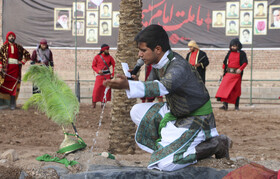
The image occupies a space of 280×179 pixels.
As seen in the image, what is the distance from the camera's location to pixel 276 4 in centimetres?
1493

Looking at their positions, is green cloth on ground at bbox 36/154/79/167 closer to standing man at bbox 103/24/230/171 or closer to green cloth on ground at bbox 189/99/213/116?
standing man at bbox 103/24/230/171

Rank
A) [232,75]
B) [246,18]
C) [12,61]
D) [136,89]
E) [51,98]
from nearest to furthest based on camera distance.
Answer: [136,89] → [51,98] → [12,61] → [232,75] → [246,18]

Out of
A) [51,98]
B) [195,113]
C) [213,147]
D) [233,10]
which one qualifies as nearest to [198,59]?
[233,10]

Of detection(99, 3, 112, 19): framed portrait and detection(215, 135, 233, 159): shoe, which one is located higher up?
detection(99, 3, 112, 19): framed portrait

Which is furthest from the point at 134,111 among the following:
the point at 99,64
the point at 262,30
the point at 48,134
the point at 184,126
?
the point at 262,30

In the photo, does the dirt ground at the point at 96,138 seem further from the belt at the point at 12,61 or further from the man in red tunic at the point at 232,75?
the belt at the point at 12,61

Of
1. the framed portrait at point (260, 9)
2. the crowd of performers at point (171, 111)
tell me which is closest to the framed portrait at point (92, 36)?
the framed portrait at point (260, 9)

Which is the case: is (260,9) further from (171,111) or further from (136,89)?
(136,89)

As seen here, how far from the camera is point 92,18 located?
15445 millimetres

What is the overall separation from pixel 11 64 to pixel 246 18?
825cm

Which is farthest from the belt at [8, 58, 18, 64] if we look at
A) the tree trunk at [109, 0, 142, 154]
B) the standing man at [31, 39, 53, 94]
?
the tree trunk at [109, 0, 142, 154]

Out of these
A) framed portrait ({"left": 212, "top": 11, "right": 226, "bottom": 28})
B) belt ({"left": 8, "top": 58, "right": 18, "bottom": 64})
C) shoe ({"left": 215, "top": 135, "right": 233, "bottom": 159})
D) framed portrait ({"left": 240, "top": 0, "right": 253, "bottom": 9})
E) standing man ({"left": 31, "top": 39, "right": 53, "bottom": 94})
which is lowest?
shoe ({"left": 215, "top": 135, "right": 233, "bottom": 159})

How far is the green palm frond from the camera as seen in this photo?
5.16m

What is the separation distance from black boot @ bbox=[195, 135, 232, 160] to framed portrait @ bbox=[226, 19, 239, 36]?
11.4 m
